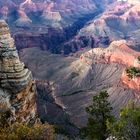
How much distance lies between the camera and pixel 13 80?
126ft

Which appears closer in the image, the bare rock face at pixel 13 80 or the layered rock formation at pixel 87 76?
the bare rock face at pixel 13 80

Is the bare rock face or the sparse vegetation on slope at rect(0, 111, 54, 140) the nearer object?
the sparse vegetation on slope at rect(0, 111, 54, 140)

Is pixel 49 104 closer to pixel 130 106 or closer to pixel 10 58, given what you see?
pixel 10 58

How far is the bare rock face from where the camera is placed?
38.2 meters

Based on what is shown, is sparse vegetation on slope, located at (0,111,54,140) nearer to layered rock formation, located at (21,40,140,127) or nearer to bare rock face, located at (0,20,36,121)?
bare rock face, located at (0,20,36,121)

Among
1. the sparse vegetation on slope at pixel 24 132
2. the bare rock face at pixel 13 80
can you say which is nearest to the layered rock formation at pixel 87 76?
the bare rock face at pixel 13 80

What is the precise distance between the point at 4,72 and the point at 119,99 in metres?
61.8

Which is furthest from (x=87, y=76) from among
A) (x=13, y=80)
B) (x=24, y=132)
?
(x=24, y=132)

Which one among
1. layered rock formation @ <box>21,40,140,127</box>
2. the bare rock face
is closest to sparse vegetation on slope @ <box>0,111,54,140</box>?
Answer: the bare rock face

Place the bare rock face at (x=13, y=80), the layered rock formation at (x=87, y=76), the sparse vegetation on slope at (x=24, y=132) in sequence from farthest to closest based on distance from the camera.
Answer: the layered rock formation at (x=87, y=76)
the bare rock face at (x=13, y=80)
the sparse vegetation on slope at (x=24, y=132)

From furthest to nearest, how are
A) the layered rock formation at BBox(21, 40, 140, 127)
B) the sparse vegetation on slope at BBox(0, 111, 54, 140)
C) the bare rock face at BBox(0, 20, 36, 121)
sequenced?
the layered rock formation at BBox(21, 40, 140, 127) → the bare rock face at BBox(0, 20, 36, 121) → the sparse vegetation on slope at BBox(0, 111, 54, 140)

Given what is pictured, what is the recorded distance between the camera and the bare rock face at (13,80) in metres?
38.2

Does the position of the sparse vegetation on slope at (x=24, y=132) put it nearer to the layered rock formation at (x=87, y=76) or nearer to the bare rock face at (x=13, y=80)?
the bare rock face at (x=13, y=80)

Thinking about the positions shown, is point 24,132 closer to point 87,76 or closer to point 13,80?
point 13,80
